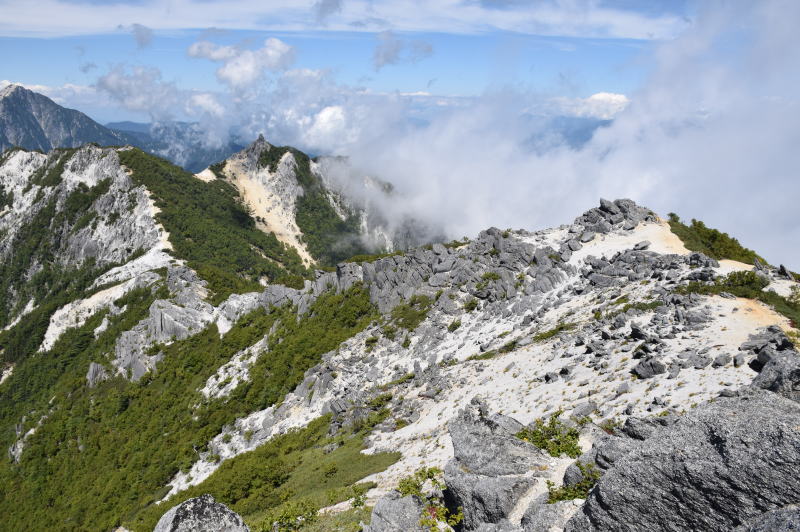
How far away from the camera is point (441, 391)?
39.0m

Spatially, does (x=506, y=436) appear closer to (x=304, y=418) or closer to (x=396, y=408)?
(x=396, y=408)

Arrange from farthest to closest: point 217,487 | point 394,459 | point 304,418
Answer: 1. point 304,418
2. point 217,487
3. point 394,459

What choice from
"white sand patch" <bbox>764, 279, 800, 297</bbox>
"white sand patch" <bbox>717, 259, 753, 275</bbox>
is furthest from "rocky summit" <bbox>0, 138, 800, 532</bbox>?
"white sand patch" <bbox>717, 259, 753, 275</bbox>

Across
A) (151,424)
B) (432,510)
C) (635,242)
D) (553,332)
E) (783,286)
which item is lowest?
(151,424)

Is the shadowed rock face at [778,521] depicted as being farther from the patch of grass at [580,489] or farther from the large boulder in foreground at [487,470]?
the large boulder in foreground at [487,470]

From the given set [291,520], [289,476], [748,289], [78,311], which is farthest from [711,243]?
[78,311]

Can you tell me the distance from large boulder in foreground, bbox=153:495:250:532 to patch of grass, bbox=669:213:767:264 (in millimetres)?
52190

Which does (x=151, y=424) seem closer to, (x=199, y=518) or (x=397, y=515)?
(x=199, y=518)

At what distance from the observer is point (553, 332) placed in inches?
1574

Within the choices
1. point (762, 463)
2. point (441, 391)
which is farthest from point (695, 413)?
point (441, 391)

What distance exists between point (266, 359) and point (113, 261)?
5401 inches

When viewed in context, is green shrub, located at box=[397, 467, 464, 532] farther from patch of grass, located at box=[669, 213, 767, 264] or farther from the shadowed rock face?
patch of grass, located at box=[669, 213, 767, 264]

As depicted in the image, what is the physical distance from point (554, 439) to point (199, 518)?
14327mm

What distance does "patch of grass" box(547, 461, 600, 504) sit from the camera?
1414cm
